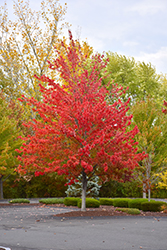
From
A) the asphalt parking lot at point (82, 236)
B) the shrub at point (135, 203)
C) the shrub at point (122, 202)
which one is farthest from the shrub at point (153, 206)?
the asphalt parking lot at point (82, 236)

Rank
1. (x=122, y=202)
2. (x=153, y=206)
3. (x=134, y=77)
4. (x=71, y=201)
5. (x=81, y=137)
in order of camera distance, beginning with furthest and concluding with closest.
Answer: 1. (x=134, y=77)
2. (x=71, y=201)
3. (x=122, y=202)
4. (x=153, y=206)
5. (x=81, y=137)

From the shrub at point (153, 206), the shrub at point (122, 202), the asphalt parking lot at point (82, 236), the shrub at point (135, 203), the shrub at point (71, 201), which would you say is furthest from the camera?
the shrub at point (71, 201)

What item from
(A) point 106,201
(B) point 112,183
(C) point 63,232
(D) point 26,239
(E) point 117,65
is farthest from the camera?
(E) point 117,65

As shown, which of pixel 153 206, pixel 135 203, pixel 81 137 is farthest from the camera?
pixel 135 203

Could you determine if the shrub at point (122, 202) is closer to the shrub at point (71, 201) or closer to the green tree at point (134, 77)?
the shrub at point (71, 201)

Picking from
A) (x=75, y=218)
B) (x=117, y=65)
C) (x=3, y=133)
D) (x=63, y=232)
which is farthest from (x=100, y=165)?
(x=117, y=65)

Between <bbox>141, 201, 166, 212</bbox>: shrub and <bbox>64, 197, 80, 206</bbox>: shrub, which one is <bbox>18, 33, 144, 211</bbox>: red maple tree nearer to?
<bbox>141, 201, 166, 212</bbox>: shrub

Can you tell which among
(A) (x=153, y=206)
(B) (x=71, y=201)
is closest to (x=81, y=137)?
(A) (x=153, y=206)

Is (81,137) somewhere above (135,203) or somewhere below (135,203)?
above

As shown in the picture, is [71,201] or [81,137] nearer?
[81,137]

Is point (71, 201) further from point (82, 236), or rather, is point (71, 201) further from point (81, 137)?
point (82, 236)

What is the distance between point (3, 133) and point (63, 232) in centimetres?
1325

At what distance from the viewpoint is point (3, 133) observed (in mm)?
20297

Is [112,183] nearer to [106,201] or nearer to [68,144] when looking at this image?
[106,201]
